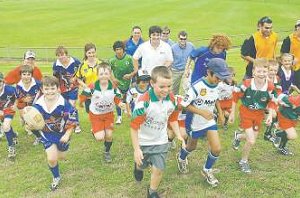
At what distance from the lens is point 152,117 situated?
21.3 ft

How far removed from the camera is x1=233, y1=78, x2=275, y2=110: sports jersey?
25.8ft

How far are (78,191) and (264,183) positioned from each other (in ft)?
10.6

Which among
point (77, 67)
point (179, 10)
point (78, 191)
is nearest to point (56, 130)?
point (78, 191)

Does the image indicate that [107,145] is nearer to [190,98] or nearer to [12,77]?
[190,98]

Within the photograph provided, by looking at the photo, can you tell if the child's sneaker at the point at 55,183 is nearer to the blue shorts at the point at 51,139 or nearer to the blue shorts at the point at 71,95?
the blue shorts at the point at 51,139

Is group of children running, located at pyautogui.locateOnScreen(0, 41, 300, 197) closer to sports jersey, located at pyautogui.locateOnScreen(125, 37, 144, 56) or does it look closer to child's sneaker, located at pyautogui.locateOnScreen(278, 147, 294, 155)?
child's sneaker, located at pyautogui.locateOnScreen(278, 147, 294, 155)

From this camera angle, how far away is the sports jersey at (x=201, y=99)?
7035mm

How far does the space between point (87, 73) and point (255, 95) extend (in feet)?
13.1

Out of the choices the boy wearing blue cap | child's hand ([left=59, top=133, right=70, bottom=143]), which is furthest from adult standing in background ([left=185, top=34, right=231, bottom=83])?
child's hand ([left=59, top=133, right=70, bottom=143])

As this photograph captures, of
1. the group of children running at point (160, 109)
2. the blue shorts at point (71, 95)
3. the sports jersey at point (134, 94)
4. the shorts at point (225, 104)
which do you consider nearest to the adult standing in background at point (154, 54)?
the group of children running at point (160, 109)

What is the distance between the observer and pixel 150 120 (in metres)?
6.54

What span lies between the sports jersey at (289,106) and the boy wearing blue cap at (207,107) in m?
1.59

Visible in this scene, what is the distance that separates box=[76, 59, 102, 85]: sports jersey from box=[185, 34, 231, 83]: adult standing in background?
2274 mm

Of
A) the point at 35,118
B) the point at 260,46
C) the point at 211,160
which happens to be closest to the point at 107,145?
the point at 35,118
